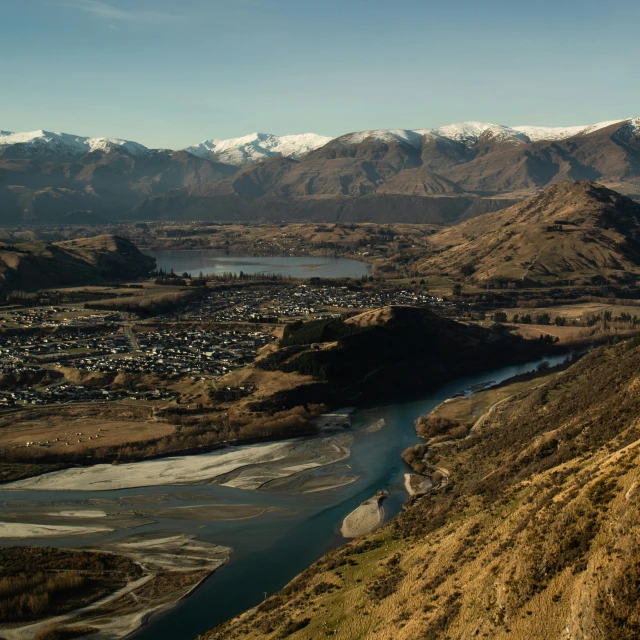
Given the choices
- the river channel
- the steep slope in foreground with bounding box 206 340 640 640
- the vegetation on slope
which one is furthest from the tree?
the steep slope in foreground with bounding box 206 340 640 640

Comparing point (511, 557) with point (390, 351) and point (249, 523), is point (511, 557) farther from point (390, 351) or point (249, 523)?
point (390, 351)

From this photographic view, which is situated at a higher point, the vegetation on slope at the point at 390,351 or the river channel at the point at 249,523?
the vegetation on slope at the point at 390,351

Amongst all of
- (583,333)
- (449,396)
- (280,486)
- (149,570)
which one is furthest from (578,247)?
(149,570)

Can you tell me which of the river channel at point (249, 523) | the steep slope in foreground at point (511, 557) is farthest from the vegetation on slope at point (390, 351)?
the steep slope in foreground at point (511, 557)

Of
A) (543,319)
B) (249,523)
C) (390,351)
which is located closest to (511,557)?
(249,523)

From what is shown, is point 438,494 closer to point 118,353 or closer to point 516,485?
point 516,485

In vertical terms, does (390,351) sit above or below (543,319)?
below

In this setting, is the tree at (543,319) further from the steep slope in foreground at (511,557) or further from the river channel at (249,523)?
the steep slope in foreground at (511,557)
